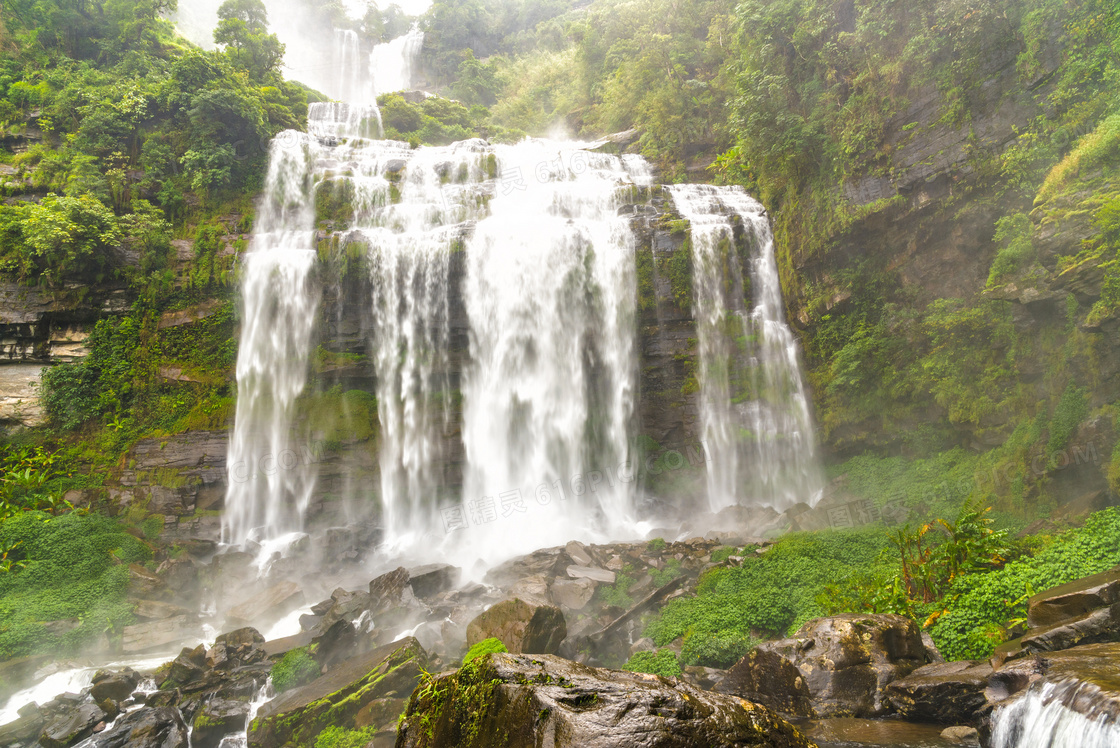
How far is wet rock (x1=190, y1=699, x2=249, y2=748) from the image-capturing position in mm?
7504

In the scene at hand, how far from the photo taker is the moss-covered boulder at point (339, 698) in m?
7.06

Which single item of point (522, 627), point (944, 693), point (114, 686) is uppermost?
point (944, 693)

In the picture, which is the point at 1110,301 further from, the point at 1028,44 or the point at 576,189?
the point at 576,189

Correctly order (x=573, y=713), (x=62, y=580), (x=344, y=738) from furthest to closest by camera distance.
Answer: (x=62, y=580), (x=344, y=738), (x=573, y=713)

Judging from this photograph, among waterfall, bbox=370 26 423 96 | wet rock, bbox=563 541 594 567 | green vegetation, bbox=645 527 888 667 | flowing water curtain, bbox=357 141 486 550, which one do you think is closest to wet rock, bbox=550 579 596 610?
wet rock, bbox=563 541 594 567

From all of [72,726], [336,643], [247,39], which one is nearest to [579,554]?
[336,643]

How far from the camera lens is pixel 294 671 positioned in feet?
28.0

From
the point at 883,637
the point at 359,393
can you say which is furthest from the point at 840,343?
the point at 359,393

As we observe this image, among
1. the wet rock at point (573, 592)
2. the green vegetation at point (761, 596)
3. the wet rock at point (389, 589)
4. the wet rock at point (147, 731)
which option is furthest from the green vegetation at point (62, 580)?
the green vegetation at point (761, 596)

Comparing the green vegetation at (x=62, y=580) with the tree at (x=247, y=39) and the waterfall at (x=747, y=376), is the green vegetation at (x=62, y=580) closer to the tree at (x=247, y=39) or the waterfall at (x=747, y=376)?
the waterfall at (x=747, y=376)

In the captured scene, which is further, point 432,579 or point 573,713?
point 432,579

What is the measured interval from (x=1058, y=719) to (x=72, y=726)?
37.0ft

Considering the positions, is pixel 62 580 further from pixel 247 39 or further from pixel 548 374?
pixel 247 39

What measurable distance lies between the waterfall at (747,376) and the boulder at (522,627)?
8100 mm
